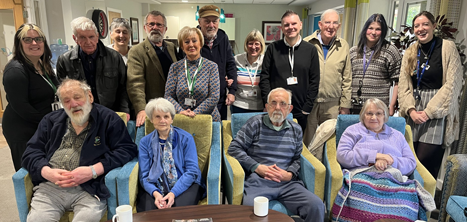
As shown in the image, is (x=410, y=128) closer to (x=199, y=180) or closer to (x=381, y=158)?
(x=381, y=158)

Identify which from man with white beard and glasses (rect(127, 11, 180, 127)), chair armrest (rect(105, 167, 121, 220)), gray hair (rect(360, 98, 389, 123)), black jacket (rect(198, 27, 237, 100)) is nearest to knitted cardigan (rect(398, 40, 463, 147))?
gray hair (rect(360, 98, 389, 123))

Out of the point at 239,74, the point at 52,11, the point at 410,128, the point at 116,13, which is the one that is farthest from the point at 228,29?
the point at 410,128

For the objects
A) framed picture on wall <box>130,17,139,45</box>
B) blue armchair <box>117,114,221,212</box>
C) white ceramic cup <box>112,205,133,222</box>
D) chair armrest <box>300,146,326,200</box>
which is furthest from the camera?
framed picture on wall <box>130,17,139,45</box>

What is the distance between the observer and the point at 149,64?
2.60m

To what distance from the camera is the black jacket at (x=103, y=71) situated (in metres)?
2.38

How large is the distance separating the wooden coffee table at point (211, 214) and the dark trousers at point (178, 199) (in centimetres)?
26

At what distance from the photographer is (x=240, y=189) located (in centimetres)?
200

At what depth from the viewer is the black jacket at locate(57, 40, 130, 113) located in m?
2.38

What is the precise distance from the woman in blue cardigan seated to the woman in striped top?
5.66 feet

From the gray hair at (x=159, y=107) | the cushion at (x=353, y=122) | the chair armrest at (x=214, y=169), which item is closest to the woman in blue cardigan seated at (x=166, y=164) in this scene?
the gray hair at (x=159, y=107)

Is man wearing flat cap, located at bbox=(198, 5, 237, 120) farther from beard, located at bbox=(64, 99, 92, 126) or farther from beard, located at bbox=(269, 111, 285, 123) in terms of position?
beard, located at bbox=(64, 99, 92, 126)

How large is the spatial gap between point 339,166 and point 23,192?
2.17 m

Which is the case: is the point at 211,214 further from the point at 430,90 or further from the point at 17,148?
the point at 430,90

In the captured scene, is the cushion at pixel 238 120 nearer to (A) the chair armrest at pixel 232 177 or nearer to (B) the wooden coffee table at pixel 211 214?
(A) the chair armrest at pixel 232 177
